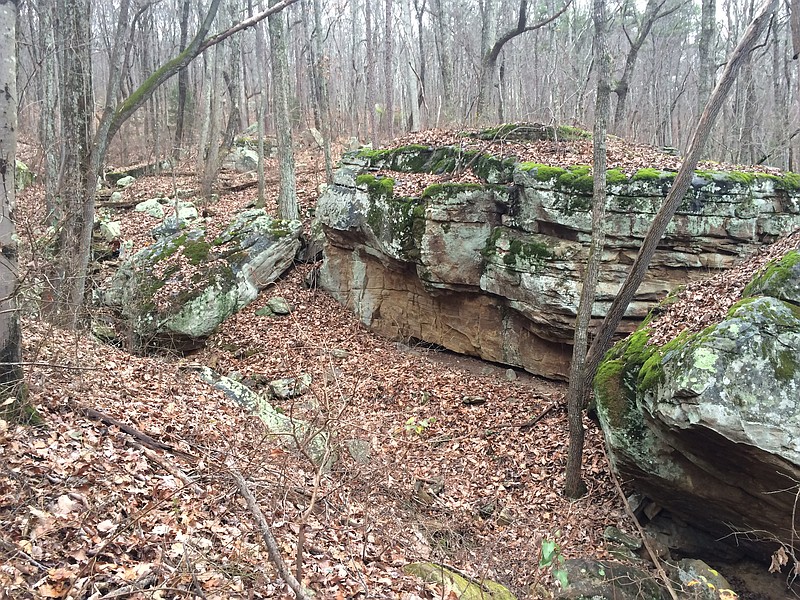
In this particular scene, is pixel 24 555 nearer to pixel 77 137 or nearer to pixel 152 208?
pixel 77 137

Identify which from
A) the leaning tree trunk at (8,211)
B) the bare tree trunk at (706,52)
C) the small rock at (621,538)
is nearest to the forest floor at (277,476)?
the small rock at (621,538)

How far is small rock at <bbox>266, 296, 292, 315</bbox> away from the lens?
520 inches

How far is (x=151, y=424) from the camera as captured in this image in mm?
5488

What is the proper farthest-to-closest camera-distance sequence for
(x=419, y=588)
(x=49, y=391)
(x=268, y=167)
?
(x=268, y=167)
(x=49, y=391)
(x=419, y=588)

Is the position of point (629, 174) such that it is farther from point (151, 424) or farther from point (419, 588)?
point (151, 424)

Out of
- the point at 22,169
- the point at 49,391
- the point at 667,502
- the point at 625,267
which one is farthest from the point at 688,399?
the point at 22,169

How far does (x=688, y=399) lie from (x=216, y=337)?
32.3 ft

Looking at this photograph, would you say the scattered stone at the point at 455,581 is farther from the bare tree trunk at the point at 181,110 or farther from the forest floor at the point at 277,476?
the bare tree trunk at the point at 181,110

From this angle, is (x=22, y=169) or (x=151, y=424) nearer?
(x=151, y=424)

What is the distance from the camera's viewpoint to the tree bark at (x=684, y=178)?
6918 millimetres

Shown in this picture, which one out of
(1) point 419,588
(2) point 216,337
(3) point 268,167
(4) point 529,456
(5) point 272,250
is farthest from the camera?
(3) point 268,167

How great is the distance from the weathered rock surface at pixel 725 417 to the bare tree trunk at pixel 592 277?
27.8 inches

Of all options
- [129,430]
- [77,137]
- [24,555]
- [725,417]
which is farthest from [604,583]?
[77,137]

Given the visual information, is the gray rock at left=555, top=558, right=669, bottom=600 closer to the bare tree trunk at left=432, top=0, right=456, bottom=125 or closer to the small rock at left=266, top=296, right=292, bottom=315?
the small rock at left=266, top=296, right=292, bottom=315
